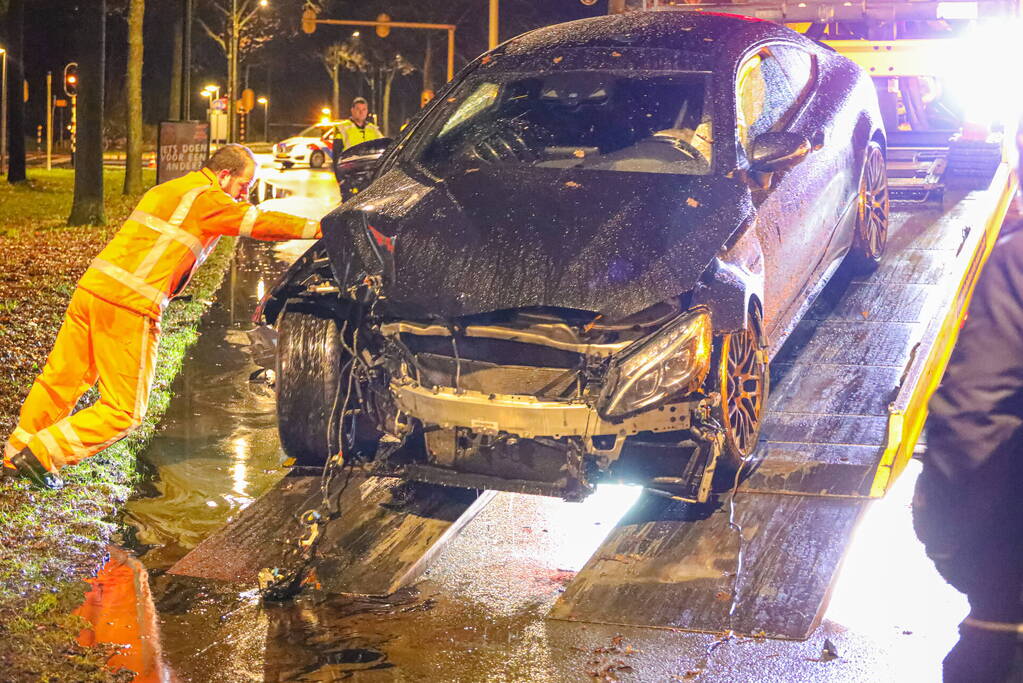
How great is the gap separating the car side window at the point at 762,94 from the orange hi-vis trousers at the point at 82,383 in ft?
10.0

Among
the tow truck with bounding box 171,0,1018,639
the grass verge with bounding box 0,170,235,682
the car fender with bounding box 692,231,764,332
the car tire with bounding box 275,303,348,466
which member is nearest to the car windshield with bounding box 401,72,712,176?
the car fender with bounding box 692,231,764,332

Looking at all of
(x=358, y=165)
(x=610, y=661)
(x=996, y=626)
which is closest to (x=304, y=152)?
(x=358, y=165)

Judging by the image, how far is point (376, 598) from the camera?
5492 mm

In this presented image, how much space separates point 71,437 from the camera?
6.78 meters

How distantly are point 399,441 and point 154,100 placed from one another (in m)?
65.1

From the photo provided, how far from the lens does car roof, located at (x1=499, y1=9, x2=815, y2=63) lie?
6.95 meters

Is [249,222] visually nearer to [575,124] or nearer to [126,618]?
[575,124]

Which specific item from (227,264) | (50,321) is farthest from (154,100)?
(50,321)

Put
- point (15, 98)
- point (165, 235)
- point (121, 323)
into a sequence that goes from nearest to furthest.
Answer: point (121, 323) → point (165, 235) → point (15, 98)

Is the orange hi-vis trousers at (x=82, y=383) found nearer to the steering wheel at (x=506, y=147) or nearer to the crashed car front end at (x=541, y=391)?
the crashed car front end at (x=541, y=391)

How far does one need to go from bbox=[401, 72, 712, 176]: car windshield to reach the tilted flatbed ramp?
134cm

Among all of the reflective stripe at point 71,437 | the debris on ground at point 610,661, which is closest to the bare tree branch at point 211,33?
the reflective stripe at point 71,437

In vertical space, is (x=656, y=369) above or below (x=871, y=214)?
below

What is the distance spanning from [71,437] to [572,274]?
2793mm
